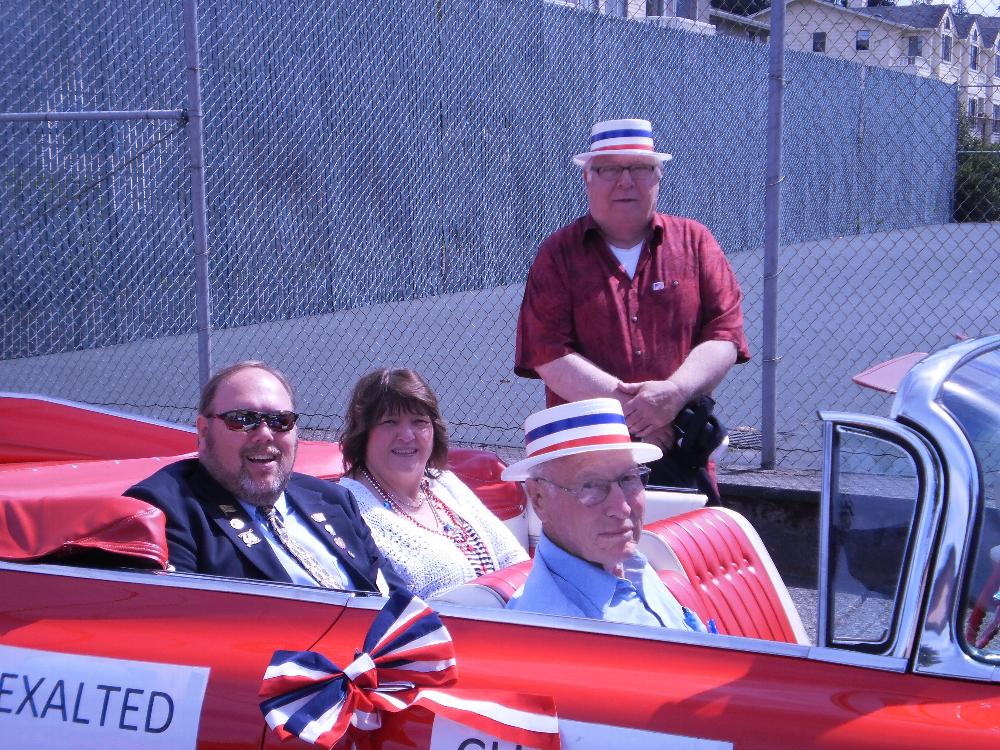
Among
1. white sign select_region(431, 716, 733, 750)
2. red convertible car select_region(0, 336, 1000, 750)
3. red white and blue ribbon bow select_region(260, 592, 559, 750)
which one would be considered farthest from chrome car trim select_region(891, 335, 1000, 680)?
red white and blue ribbon bow select_region(260, 592, 559, 750)

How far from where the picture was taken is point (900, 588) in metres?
1.83

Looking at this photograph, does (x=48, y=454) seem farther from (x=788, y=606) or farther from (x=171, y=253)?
(x=171, y=253)

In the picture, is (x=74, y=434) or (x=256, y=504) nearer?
(x=256, y=504)

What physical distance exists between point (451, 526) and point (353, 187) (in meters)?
8.23

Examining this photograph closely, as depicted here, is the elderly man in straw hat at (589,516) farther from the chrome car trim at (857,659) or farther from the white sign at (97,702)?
the white sign at (97,702)

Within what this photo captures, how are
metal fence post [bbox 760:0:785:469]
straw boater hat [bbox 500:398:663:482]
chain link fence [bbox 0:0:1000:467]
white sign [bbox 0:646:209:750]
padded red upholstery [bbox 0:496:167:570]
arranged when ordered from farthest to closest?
chain link fence [bbox 0:0:1000:467]
metal fence post [bbox 760:0:785:469]
straw boater hat [bbox 500:398:663:482]
padded red upholstery [bbox 0:496:167:570]
white sign [bbox 0:646:209:750]

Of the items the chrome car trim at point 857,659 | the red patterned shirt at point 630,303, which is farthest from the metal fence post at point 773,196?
the chrome car trim at point 857,659

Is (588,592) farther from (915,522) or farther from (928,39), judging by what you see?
(928,39)

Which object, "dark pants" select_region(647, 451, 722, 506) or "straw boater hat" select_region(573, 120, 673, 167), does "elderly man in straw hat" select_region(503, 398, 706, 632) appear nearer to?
"dark pants" select_region(647, 451, 722, 506)

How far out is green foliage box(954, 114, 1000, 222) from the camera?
6.75 metres

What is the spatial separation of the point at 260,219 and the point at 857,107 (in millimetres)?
6110

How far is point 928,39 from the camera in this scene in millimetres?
7352

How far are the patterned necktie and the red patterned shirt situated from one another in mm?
1352

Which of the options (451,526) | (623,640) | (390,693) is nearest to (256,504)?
(451,526)
